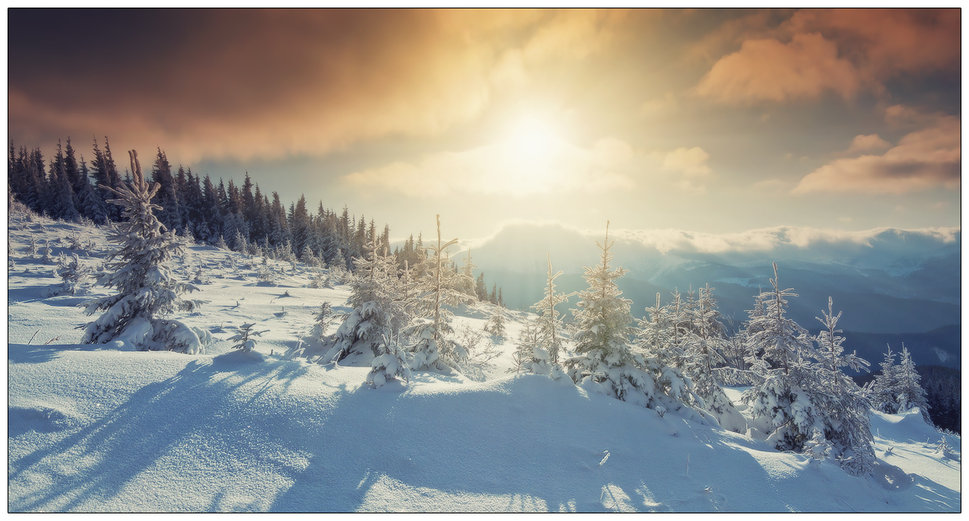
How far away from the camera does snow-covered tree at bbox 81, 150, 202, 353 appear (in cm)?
906

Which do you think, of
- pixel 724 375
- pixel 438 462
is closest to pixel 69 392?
pixel 438 462

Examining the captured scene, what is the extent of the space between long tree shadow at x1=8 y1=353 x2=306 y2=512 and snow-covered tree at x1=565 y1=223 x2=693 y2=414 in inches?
332

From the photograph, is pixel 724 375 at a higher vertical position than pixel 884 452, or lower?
higher

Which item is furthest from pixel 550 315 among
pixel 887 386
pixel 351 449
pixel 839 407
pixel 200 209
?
pixel 200 209

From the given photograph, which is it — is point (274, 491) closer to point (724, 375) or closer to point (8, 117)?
point (8, 117)

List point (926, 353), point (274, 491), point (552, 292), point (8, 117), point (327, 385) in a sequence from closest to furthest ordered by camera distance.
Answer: point (274, 491), point (8, 117), point (327, 385), point (552, 292), point (926, 353)

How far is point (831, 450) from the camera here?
850cm

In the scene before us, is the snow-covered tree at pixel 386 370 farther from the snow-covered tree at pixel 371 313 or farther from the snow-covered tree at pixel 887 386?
the snow-covered tree at pixel 887 386

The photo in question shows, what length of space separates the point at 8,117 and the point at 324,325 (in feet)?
36.1

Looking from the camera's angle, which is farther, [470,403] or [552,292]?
[552,292]

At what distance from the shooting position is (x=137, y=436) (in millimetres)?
4797

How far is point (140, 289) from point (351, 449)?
8.60 meters

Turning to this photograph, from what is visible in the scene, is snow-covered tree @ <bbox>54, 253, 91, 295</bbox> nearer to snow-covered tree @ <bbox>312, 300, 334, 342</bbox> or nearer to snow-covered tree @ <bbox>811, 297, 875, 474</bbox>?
snow-covered tree @ <bbox>312, 300, 334, 342</bbox>

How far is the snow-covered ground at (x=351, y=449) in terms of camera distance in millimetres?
4336
